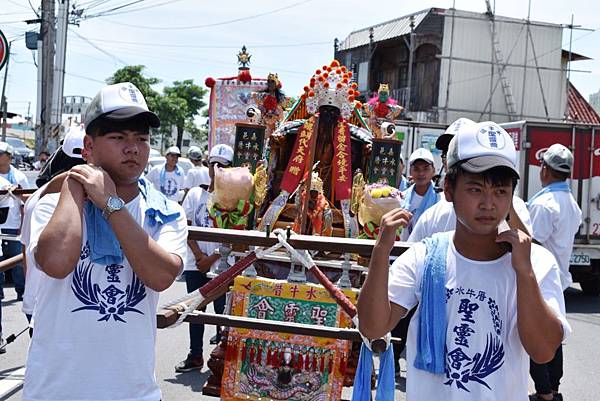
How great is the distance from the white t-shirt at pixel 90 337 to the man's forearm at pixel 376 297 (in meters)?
0.87

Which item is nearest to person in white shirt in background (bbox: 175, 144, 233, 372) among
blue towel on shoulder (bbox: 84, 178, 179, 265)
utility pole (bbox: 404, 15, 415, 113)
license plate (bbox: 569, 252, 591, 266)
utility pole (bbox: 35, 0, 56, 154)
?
blue towel on shoulder (bbox: 84, 178, 179, 265)

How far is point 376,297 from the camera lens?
7.97 ft

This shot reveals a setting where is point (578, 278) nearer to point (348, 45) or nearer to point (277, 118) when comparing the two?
point (277, 118)

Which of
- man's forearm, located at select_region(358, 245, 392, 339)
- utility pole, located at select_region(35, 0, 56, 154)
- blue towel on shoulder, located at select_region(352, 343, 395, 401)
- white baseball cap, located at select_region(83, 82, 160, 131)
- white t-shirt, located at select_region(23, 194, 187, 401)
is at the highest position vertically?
utility pole, located at select_region(35, 0, 56, 154)

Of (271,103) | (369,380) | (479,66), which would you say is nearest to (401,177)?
(271,103)

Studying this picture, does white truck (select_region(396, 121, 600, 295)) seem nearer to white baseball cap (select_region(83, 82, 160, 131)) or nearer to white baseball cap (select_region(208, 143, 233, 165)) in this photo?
white baseball cap (select_region(208, 143, 233, 165))

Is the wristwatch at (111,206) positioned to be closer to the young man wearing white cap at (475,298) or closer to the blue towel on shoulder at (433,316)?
the young man wearing white cap at (475,298)

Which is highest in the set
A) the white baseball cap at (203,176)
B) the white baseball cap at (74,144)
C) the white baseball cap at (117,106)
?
the white baseball cap at (117,106)

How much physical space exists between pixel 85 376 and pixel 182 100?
44.7m

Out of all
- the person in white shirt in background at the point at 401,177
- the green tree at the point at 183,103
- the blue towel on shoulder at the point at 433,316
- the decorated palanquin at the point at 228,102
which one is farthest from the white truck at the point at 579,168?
the green tree at the point at 183,103

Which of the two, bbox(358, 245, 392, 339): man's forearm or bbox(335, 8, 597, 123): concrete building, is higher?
bbox(335, 8, 597, 123): concrete building

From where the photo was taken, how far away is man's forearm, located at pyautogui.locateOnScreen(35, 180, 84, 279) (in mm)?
2531

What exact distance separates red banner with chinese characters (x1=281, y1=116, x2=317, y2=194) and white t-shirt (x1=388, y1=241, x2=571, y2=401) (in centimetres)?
394

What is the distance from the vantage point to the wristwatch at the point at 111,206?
8.48 ft
